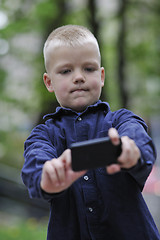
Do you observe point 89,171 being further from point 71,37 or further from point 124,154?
point 71,37

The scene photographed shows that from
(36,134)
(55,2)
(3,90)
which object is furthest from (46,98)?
(36,134)

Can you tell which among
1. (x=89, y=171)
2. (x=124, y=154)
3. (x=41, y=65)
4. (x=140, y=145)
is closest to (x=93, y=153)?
(x=124, y=154)

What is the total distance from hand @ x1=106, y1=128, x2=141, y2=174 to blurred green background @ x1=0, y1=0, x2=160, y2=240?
6.05 metres

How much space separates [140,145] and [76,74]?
2.10ft

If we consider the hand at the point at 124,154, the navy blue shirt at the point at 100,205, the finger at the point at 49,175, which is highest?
the hand at the point at 124,154

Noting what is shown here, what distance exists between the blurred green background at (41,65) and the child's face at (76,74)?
559 cm

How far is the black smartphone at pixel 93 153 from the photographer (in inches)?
64.1

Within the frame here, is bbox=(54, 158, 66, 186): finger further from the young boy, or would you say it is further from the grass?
the grass

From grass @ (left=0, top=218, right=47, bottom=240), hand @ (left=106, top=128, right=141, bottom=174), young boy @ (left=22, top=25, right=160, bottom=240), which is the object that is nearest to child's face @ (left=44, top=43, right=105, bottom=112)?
young boy @ (left=22, top=25, right=160, bottom=240)

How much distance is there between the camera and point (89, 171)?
2.16 meters

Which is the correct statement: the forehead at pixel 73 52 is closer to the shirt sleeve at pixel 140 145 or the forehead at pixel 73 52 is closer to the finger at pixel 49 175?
the shirt sleeve at pixel 140 145

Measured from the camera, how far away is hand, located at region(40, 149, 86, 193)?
1688 millimetres

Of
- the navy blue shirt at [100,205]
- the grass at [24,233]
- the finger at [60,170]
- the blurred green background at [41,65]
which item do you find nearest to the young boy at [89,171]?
the navy blue shirt at [100,205]

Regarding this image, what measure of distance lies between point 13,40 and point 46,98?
1.64m
